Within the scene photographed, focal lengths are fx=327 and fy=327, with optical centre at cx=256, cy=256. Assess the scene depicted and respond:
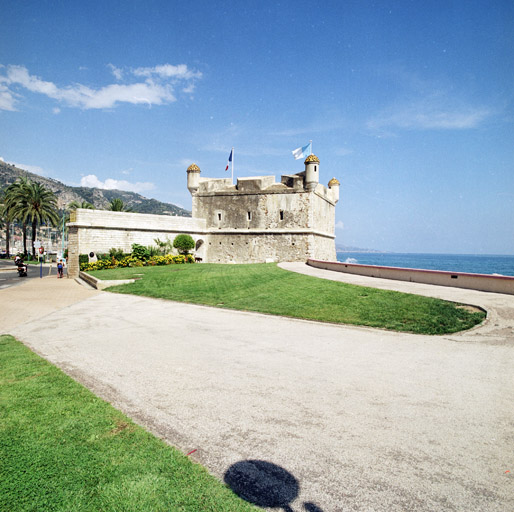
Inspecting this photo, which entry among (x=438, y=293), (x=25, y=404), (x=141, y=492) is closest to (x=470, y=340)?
(x=438, y=293)

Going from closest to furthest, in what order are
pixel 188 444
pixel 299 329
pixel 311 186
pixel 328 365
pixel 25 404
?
pixel 188 444, pixel 25 404, pixel 328 365, pixel 299 329, pixel 311 186

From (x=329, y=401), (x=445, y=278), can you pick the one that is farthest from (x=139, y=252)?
(x=329, y=401)

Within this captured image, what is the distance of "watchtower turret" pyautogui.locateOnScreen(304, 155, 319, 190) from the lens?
29016 millimetres

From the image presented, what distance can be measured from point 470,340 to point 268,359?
15.6 ft

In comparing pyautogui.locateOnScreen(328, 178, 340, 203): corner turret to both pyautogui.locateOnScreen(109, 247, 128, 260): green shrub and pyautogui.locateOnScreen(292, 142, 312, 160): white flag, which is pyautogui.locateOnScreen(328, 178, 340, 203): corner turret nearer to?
pyautogui.locateOnScreen(292, 142, 312, 160): white flag

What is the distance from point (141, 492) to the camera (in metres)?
2.59

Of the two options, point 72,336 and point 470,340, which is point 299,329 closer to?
point 470,340

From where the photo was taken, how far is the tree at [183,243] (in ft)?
98.5

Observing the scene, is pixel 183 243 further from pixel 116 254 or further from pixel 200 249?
pixel 116 254

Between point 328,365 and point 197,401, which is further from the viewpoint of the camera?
point 328,365

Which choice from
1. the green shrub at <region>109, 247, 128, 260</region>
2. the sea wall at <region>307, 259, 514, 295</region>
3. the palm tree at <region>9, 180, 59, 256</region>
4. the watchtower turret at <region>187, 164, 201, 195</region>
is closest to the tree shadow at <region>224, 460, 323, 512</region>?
the sea wall at <region>307, 259, 514, 295</region>

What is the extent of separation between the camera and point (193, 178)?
33.6 m

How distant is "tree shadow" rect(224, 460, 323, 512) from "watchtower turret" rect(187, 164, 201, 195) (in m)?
32.5

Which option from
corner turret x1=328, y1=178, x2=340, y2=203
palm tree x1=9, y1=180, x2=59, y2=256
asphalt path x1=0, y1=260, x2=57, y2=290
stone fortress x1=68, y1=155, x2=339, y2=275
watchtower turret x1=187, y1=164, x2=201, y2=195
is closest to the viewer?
asphalt path x1=0, y1=260, x2=57, y2=290
